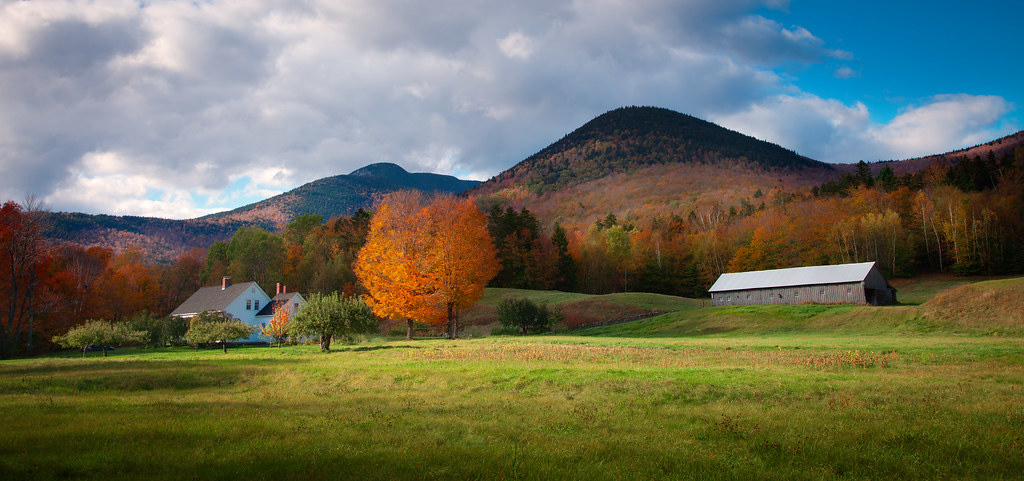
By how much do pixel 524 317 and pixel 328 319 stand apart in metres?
21.2

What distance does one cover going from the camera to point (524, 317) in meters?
49.2

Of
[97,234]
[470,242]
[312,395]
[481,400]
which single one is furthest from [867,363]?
[97,234]

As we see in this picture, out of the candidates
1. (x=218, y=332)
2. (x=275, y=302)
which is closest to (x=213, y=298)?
(x=275, y=302)

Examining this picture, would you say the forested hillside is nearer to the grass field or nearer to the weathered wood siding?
the weathered wood siding

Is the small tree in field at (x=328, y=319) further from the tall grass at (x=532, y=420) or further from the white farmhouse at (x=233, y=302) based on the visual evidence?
the white farmhouse at (x=233, y=302)

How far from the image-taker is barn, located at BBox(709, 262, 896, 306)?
184 ft

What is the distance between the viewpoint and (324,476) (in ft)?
24.2

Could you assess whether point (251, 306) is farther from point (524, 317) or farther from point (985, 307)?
point (985, 307)

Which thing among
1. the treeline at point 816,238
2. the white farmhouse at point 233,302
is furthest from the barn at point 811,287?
the white farmhouse at point 233,302

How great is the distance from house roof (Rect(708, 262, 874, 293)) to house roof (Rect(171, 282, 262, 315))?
5672 centimetres

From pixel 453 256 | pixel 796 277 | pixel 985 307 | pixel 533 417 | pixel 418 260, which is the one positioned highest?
pixel 453 256

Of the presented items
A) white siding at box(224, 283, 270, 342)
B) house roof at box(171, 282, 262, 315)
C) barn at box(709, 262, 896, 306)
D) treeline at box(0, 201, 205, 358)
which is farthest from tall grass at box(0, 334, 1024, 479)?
house roof at box(171, 282, 262, 315)

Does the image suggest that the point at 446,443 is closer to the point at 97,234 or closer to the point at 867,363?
the point at 867,363

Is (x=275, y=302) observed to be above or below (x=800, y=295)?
above
